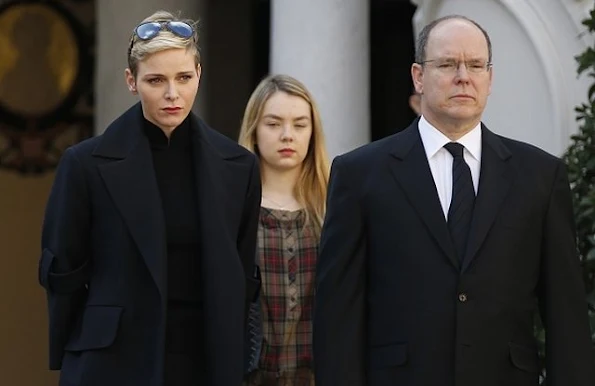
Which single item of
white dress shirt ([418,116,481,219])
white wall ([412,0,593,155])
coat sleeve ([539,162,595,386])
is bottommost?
coat sleeve ([539,162,595,386])

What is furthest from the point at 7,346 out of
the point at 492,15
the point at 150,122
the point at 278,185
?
the point at 150,122

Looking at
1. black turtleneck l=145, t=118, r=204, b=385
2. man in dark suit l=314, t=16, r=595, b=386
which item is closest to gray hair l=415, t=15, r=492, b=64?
man in dark suit l=314, t=16, r=595, b=386

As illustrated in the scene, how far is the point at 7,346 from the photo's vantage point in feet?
45.6

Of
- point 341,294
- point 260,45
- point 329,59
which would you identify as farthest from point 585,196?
point 260,45

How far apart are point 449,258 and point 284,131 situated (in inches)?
56.5

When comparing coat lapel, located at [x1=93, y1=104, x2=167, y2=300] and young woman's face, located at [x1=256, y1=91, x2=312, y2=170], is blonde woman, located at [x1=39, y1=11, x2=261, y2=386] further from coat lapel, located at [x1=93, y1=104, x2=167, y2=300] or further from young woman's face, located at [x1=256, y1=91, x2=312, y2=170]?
young woman's face, located at [x1=256, y1=91, x2=312, y2=170]

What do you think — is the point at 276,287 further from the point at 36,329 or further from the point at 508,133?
the point at 36,329

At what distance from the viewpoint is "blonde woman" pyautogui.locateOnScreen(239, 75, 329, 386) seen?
5.58m

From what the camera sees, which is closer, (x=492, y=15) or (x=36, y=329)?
(x=492, y=15)

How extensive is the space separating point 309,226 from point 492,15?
10.1 ft

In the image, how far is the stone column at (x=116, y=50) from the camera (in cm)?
1028

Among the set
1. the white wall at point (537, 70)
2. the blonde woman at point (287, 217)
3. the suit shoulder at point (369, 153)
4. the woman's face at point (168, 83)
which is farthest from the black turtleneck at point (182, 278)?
the white wall at point (537, 70)

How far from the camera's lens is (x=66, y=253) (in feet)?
15.5

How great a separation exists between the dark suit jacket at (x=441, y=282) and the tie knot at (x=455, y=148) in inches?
3.4
